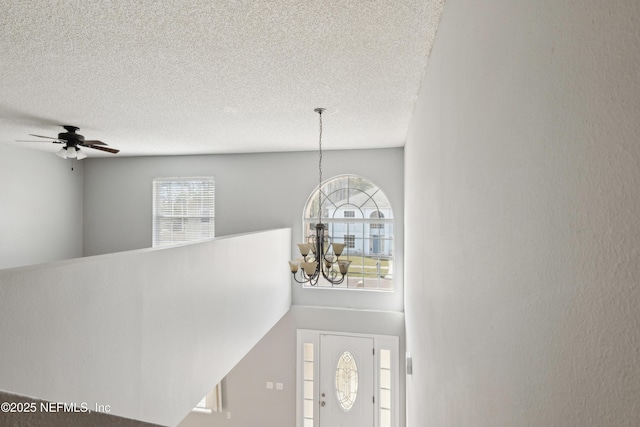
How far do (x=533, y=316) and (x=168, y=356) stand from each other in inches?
90.3

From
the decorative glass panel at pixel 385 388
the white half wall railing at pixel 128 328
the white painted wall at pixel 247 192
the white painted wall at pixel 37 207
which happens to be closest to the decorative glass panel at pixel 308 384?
the white painted wall at pixel 247 192

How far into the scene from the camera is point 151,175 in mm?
5734

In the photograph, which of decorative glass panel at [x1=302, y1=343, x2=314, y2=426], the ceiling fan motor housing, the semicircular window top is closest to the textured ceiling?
the ceiling fan motor housing

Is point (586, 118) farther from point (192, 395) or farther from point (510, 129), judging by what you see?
point (192, 395)

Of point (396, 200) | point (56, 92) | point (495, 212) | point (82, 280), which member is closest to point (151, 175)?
point (56, 92)

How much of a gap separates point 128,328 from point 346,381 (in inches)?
160

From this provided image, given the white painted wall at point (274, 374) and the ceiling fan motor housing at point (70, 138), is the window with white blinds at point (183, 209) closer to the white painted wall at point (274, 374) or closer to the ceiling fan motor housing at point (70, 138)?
the white painted wall at point (274, 374)

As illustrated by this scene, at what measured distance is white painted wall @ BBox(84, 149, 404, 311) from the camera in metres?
4.98

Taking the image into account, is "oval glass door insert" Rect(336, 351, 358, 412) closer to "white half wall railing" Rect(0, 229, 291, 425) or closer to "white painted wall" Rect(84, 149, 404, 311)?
"white painted wall" Rect(84, 149, 404, 311)

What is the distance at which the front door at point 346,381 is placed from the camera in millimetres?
5027

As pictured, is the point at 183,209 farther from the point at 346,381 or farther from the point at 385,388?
the point at 385,388

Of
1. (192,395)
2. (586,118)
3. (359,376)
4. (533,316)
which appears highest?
(586,118)

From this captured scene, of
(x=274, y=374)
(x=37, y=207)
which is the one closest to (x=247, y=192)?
Result: (x=274, y=374)

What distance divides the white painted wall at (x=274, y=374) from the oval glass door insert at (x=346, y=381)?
47 centimetres
